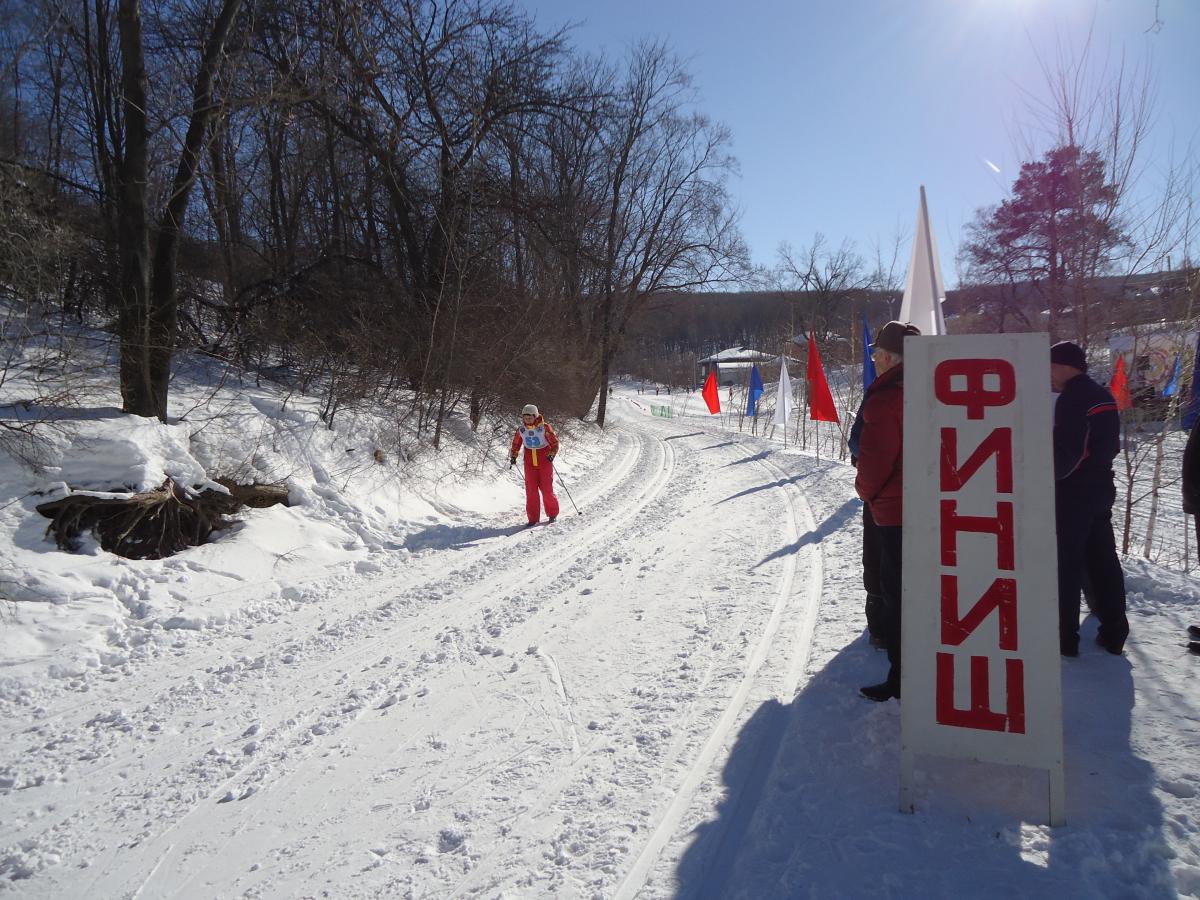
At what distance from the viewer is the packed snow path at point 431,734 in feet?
8.41

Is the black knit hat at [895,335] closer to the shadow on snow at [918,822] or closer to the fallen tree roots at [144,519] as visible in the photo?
the shadow on snow at [918,822]

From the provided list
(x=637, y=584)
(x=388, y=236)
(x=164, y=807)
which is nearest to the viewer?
(x=164, y=807)

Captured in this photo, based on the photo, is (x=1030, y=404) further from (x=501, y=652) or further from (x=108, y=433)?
(x=108, y=433)

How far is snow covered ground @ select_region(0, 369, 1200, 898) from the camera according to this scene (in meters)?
2.43

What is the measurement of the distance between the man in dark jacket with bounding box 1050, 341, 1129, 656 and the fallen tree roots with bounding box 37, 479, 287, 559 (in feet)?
23.7

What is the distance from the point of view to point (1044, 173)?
617cm

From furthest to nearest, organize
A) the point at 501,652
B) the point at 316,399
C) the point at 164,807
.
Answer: the point at 316,399
the point at 501,652
the point at 164,807

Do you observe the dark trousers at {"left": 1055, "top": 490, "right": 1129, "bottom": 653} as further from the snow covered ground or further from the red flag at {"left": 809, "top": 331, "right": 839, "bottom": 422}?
the red flag at {"left": 809, "top": 331, "right": 839, "bottom": 422}

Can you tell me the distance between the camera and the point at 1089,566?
3.82 metres

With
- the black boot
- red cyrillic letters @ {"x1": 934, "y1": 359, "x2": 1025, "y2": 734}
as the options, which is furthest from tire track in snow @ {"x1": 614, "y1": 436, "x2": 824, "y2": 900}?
Result: red cyrillic letters @ {"x1": 934, "y1": 359, "x2": 1025, "y2": 734}

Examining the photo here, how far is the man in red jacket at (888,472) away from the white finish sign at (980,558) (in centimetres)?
74

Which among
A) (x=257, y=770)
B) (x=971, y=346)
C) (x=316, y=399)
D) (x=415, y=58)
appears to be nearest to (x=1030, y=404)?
(x=971, y=346)

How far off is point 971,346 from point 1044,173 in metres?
5.07

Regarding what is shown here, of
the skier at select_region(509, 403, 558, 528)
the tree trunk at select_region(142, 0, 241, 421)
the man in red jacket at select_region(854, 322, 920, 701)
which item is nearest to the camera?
the man in red jacket at select_region(854, 322, 920, 701)
